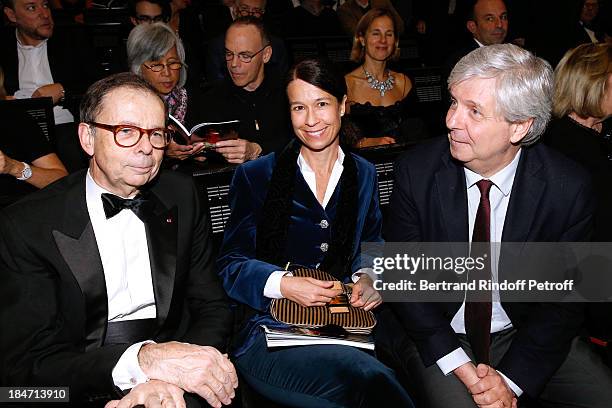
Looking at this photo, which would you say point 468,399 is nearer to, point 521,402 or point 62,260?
point 521,402

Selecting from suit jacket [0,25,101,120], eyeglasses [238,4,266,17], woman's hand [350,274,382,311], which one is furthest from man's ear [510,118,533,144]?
eyeglasses [238,4,266,17]

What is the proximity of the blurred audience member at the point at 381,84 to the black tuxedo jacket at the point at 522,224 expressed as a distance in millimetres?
2288

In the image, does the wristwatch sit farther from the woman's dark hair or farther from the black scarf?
the woman's dark hair

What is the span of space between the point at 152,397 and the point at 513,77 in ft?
5.55

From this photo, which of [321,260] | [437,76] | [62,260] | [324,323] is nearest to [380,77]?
[437,76]

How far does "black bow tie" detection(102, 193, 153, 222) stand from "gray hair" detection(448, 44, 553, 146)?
125 centimetres

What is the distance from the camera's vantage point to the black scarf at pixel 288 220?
2.86 metres

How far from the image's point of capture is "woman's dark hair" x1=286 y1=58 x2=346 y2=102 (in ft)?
9.45

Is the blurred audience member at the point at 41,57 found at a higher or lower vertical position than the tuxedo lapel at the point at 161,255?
higher

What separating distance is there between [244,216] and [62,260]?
854mm

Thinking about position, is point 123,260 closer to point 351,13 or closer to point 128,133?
point 128,133

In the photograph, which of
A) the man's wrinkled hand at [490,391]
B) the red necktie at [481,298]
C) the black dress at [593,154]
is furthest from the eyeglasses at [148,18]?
the man's wrinkled hand at [490,391]

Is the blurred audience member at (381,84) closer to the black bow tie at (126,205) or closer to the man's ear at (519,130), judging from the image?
the man's ear at (519,130)

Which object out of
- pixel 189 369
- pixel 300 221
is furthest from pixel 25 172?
pixel 189 369
